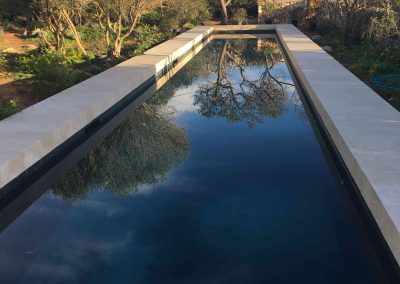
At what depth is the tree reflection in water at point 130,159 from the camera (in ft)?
27.5

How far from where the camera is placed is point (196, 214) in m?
7.18

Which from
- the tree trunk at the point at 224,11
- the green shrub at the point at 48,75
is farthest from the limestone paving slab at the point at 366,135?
the tree trunk at the point at 224,11

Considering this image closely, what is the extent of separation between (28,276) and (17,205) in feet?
7.11

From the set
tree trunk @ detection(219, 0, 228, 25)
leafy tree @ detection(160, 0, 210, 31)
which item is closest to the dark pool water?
leafy tree @ detection(160, 0, 210, 31)

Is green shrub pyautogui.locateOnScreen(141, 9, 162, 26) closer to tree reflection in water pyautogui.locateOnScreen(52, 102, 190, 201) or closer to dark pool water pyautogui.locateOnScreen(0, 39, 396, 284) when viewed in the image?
dark pool water pyautogui.locateOnScreen(0, 39, 396, 284)

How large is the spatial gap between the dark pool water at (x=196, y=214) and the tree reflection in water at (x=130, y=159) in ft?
0.09

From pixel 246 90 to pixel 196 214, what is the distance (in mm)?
8973

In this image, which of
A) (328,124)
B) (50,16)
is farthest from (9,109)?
(50,16)

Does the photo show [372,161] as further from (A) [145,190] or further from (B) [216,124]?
(B) [216,124]

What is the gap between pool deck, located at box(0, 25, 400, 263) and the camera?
19.9 feet

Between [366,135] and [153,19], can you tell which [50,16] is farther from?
[366,135]

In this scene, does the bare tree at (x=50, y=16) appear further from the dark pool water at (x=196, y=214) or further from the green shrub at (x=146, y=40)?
the dark pool water at (x=196, y=214)

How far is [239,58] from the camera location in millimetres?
21156

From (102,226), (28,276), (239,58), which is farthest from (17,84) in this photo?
(239,58)
